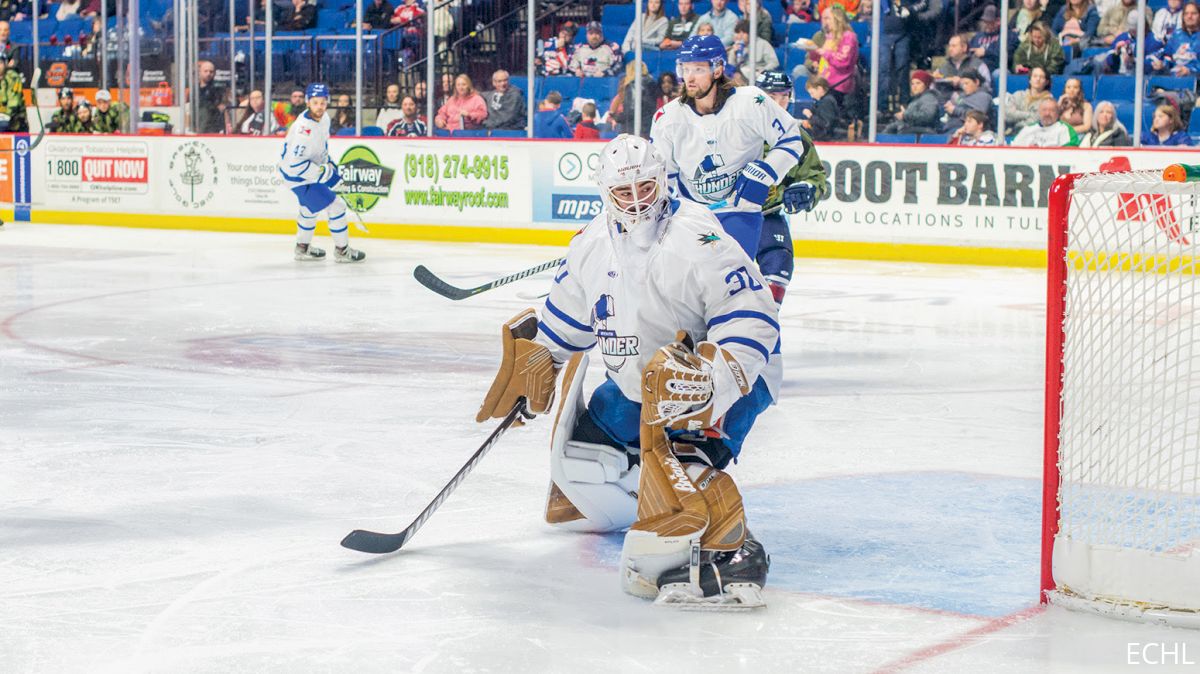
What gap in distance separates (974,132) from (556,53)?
3381 mm

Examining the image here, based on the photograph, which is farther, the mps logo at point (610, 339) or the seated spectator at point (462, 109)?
the seated spectator at point (462, 109)

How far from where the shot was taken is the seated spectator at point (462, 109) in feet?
39.3

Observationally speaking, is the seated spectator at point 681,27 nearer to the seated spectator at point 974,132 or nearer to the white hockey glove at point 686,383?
the seated spectator at point 974,132

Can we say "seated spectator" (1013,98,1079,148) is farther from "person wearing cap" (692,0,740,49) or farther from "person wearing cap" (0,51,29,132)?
"person wearing cap" (0,51,29,132)

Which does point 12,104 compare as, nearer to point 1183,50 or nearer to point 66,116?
point 66,116

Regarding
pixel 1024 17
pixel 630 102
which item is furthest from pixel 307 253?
pixel 1024 17

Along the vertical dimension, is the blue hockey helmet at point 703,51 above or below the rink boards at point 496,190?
above

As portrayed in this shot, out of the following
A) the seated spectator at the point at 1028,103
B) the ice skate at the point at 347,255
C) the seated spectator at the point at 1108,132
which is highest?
the seated spectator at the point at 1028,103

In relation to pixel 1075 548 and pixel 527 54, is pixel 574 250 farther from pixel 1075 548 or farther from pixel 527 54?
pixel 527 54

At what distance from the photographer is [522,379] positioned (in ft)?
10.5

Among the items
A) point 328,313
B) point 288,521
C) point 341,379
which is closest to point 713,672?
point 288,521

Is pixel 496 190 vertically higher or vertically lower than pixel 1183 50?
lower

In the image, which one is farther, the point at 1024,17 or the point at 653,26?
the point at 653,26

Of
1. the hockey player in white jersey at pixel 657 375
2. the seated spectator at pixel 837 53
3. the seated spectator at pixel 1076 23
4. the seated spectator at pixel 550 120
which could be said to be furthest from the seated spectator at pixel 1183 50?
the hockey player in white jersey at pixel 657 375
